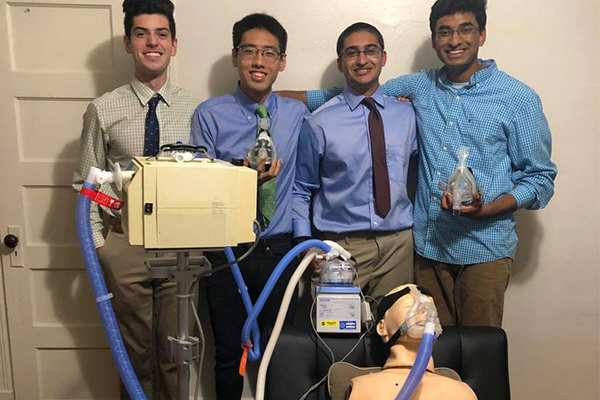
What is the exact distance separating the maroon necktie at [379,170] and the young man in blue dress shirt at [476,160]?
19 cm

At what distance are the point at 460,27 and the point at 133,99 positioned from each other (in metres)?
1.34

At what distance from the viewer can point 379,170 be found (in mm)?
2088

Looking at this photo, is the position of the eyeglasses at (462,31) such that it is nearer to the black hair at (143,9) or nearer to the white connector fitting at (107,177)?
the black hair at (143,9)

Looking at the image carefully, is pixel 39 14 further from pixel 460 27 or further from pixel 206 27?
pixel 460 27

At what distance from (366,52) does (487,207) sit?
30.7 inches

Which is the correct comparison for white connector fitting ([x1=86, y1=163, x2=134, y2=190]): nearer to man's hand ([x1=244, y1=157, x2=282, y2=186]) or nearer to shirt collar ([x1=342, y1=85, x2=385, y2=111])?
man's hand ([x1=244, y1=157, x2=282, y2=186])

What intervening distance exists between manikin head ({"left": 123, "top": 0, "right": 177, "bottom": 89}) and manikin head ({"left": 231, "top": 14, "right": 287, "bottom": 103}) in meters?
0.28

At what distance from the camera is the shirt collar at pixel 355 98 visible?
2.14 m

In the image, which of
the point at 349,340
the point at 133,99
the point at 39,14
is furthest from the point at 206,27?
the point at 349,340

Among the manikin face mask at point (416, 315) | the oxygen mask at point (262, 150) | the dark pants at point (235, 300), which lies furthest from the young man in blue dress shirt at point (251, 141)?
the manikin face mask at point (416, 315)

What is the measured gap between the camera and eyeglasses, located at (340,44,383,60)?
207 cm

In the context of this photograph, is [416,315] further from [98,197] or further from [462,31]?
[462,31]

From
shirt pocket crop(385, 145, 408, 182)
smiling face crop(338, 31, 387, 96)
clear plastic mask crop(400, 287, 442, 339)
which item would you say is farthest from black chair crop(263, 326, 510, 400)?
smiling face crop(338, 31, 387, 96)

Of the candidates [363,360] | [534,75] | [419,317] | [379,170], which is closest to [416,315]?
[419,317]
